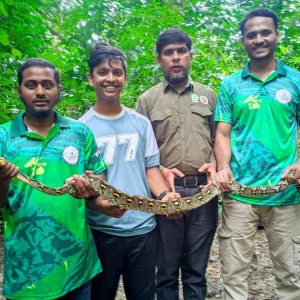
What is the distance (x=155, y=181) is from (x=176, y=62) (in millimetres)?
1391

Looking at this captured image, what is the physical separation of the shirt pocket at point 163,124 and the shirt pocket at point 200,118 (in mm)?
239

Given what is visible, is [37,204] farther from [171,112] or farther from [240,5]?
[240,5]

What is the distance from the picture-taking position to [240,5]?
24.2 feet

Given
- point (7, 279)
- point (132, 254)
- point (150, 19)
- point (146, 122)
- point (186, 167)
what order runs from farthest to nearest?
point (150, 19), point (186, 167), point (146, 122), point (132, 254), point (7, 279)

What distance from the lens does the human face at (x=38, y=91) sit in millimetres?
3297

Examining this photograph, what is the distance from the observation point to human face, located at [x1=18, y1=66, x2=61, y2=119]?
3.30 m

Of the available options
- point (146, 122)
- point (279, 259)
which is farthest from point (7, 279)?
point (279, 259)

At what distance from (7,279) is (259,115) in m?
2.80

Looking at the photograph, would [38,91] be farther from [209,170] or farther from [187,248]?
[187,248]

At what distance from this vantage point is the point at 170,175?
13.9 ft

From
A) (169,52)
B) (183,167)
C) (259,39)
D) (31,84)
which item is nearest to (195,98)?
(169,52)

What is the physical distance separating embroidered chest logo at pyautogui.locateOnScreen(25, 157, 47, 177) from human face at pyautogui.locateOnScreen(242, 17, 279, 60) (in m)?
2.51

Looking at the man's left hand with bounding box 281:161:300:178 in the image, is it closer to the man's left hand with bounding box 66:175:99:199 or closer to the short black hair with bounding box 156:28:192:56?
the short black hair with bounding box 156:28:192:56

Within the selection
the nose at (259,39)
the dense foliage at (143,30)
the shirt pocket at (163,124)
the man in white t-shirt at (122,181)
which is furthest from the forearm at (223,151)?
the dense foliage at (143,30)
